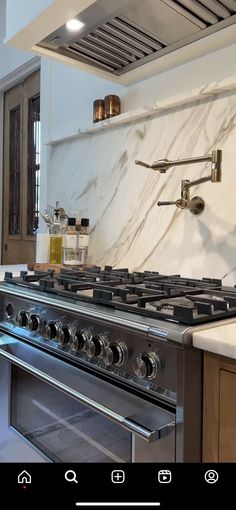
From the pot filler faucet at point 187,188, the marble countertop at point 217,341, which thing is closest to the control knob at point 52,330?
the marble countertop at point 217,341

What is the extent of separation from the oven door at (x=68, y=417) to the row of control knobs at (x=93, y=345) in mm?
53

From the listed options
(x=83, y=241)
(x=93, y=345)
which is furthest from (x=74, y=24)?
(x=93, y=345)

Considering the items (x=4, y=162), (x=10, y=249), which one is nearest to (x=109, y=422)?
(x=10, y=249)

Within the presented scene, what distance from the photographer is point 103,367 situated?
34.6 inches

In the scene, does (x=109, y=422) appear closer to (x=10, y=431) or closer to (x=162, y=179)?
(x=10, y=431)

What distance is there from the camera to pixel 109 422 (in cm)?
86

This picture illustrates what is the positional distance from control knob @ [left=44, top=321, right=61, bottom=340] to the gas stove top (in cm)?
7

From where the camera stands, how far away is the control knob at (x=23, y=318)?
3.81 ft

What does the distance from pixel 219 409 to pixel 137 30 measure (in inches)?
48.6

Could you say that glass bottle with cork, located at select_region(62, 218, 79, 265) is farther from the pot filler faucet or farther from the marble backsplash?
the pot filler faucet

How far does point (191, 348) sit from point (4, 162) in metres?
2.83
